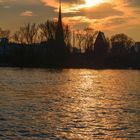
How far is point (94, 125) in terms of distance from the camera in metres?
26.2

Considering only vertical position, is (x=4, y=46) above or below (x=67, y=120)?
above

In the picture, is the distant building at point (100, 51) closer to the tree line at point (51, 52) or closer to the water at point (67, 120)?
the tree line at point (51, 52)

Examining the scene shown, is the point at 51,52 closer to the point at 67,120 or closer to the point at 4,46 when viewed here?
the point at 4,46

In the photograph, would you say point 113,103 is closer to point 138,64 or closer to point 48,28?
point 48,28

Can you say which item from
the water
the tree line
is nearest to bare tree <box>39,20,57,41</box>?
the tree line

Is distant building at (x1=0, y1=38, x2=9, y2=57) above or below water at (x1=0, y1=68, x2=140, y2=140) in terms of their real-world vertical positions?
above

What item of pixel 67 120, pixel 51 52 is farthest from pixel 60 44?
pixel 67 120

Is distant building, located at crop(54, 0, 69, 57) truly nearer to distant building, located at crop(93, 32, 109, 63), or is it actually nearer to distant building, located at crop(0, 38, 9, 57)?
distant building, located at crop(93, 32, 109, 63)

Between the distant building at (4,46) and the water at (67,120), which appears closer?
the water at (67,120)

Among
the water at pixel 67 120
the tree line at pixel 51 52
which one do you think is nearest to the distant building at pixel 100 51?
the tree line at pixel 51 52

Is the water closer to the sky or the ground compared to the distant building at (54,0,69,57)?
closer to the ground

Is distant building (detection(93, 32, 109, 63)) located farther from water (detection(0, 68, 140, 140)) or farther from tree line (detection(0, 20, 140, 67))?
water (detection(0, 68, 140, 140))

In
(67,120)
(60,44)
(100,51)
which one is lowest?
(67,120)

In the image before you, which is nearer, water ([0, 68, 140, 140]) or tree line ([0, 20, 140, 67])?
water ([0, 68, 140, 140])
